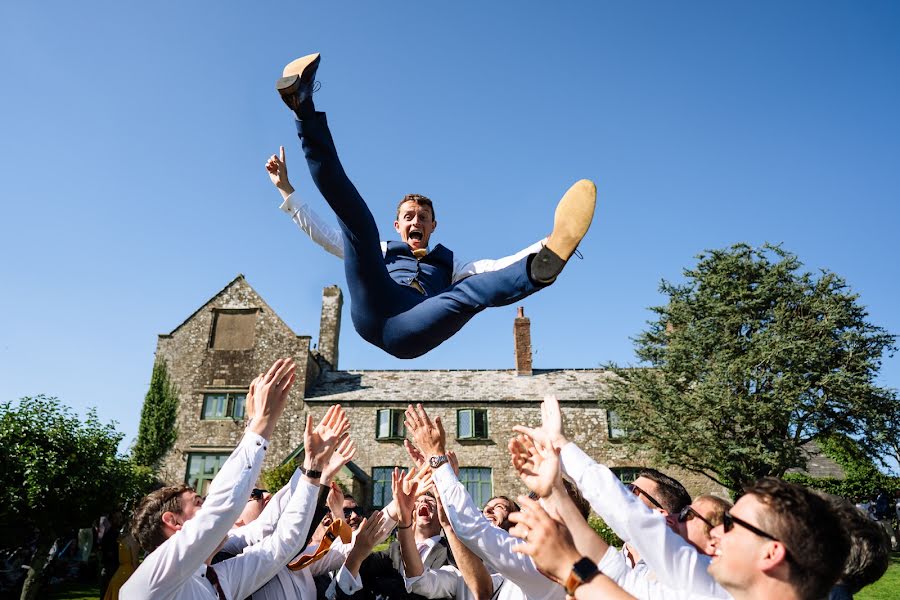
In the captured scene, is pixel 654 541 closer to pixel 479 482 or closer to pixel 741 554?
pixel 741 554

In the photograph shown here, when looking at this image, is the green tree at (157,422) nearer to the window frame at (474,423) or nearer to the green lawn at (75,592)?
the window frame at (474,423)

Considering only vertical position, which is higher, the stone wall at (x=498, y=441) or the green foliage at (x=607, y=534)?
the stone wall at (x=498, y=441)

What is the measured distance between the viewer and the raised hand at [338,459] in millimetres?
3814

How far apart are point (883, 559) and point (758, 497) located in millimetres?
1892

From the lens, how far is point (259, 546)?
12.2ft

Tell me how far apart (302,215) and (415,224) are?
89cm

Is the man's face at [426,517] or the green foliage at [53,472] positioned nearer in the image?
the man's face at [426,517]

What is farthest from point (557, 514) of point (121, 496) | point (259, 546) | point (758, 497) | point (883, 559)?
point (121, 496)

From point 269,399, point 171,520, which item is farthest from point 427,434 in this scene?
point 171,520

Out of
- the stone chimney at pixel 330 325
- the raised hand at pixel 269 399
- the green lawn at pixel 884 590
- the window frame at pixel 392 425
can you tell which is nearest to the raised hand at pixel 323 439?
the raised hand at pixel 269 399

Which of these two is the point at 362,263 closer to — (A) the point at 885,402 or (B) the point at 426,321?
(B) the point at 426,321

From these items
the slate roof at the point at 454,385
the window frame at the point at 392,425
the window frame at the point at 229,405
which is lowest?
the window frame at the point at 392,425

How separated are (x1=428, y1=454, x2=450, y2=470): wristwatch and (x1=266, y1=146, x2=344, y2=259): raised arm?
1.82m

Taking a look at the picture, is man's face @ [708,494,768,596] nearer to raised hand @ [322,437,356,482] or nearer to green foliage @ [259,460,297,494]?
raised hand @ [322,437,356,482]
